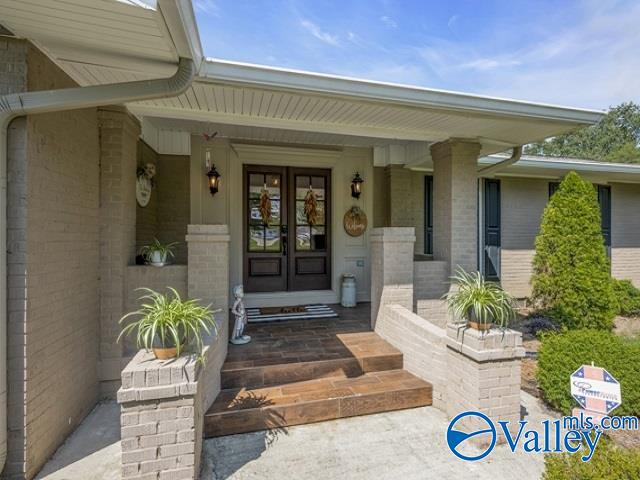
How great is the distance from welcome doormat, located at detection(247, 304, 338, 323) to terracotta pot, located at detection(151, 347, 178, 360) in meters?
2.43

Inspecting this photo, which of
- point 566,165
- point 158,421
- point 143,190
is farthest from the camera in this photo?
point 566,165

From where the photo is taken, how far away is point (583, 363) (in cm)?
305

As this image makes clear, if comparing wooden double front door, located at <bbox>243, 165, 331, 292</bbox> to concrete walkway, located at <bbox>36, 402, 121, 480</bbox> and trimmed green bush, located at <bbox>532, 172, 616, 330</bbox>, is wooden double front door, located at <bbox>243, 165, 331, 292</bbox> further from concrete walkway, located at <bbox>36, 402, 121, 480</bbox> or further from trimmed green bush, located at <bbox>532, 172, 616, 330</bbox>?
trimmed green bush, located at <bbox>532, 172, 616, 330</bbox>

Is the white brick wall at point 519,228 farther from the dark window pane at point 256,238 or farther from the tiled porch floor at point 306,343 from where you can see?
the dark window pane at point 256,238

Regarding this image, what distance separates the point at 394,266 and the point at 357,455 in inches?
83.9

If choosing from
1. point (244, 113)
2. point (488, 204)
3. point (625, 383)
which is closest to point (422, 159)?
point (488, 204)

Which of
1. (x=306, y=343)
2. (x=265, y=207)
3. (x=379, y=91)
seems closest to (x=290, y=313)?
(x=306, y=343)

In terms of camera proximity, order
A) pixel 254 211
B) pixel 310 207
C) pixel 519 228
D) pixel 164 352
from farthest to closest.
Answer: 1. pixel 519 228
2. pixel 310 207
3. pixel 254 211
4. pixel 164 352

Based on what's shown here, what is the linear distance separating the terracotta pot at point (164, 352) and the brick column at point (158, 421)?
0.10 metres

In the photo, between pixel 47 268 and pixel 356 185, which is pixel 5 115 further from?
pixel 356 185

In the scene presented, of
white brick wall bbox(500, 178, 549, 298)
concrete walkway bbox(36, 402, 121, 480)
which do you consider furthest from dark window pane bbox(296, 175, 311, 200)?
white brick wall bbox(500, 178, 549, 298)

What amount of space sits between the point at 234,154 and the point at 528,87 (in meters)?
6.76

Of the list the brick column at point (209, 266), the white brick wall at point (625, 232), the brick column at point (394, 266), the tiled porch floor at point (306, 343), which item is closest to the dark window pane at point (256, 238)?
the tiled porch floor at point (306, 343)

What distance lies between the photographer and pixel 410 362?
337 centimetres
